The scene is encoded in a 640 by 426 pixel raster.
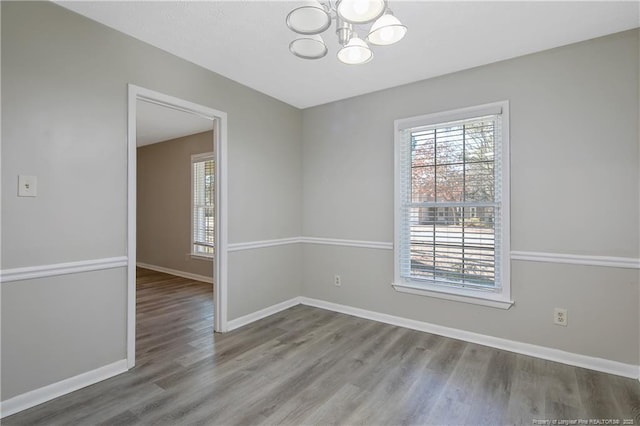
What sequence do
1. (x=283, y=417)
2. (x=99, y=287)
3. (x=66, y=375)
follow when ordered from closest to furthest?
(x=283, y=417), (x=66, y=375), (x=99, y=287)

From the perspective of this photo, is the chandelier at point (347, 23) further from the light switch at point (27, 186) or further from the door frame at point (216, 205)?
the light switch at point (27, 186)

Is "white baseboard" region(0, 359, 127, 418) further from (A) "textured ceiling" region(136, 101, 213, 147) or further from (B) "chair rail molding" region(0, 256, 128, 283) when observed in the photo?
(A) "textured ceiling" region(136, 101, 213, 147)

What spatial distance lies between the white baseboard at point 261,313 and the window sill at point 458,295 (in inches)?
52.2

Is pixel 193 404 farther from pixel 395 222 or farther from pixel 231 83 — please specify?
pixel 231 83

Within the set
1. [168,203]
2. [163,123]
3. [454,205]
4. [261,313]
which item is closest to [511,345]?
[454,205]

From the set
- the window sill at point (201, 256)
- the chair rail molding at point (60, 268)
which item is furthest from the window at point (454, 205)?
the window sill at point (201, 256)

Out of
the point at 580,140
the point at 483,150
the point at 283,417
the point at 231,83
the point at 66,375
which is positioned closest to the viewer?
the point at 283,417

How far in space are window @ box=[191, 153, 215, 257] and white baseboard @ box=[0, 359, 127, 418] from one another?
3009 millimetres

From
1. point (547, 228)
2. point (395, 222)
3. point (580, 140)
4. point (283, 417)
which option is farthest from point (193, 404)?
point (580, 140)

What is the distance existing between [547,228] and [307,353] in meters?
2.24

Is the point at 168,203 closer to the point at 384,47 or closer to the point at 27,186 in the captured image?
the point at 27,186

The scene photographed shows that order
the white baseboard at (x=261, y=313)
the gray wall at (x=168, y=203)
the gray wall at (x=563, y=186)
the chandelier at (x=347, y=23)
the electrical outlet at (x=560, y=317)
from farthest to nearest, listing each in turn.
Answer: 1. the gray wall at (x=168, y=203)
2. the white baseboard at (x=261, y=313)
3. the electrical outlet at (x=560, y=317)
4. the gray wall at (x=563, y=186)
5. the chandelier at (x=347, y=23)

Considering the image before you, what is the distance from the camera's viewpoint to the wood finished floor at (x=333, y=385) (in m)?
1.87

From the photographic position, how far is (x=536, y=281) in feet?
8.65
